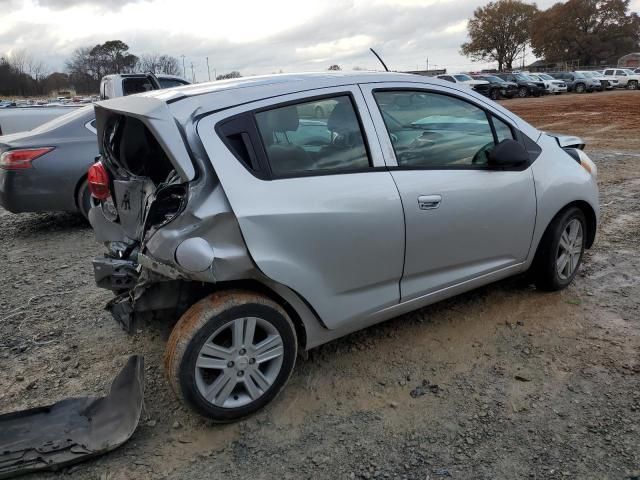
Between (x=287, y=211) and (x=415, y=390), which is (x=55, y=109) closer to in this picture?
(x=287, y=211)

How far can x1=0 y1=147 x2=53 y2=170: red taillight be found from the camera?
5.86 metres

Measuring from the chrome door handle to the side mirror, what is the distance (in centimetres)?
53

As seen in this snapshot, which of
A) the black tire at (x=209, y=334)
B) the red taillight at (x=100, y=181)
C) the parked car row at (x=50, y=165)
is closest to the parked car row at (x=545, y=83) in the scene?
the parked car row at (x=50, y=165)

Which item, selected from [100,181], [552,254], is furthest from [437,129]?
[100,181]

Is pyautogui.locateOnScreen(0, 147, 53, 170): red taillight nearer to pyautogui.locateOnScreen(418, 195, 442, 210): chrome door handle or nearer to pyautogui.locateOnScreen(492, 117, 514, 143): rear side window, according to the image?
pyautogui.locateOnScreen(418, 195, 442, 210): chrome door handle

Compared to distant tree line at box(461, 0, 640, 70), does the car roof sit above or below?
below

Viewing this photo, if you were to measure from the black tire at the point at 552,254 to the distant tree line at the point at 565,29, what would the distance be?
84.4 m

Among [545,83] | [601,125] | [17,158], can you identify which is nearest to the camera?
[17,158]

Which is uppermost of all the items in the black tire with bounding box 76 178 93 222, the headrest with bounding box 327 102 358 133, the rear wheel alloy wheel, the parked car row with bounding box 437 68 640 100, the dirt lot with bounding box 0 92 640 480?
the parked car row with bounding box 437 68 640 100

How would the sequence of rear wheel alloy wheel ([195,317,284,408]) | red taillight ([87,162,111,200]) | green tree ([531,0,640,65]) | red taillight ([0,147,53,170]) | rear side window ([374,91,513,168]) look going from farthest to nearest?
green tree ([531,0,640,65])
red taillight ([0,147,53,170])
red taillight ([87,162,111,200])
rear side window ([374,91,513,168])
rear wheel alloy wheel ([195,317,284,408])

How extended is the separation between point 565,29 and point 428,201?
86421mm

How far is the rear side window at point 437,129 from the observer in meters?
3.21

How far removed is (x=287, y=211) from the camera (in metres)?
2.69

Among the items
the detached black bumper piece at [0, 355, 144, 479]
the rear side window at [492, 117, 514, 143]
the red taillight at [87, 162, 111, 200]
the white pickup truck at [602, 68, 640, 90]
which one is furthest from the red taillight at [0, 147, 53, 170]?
the white pickup truck at [602, 68, 640, 90]
